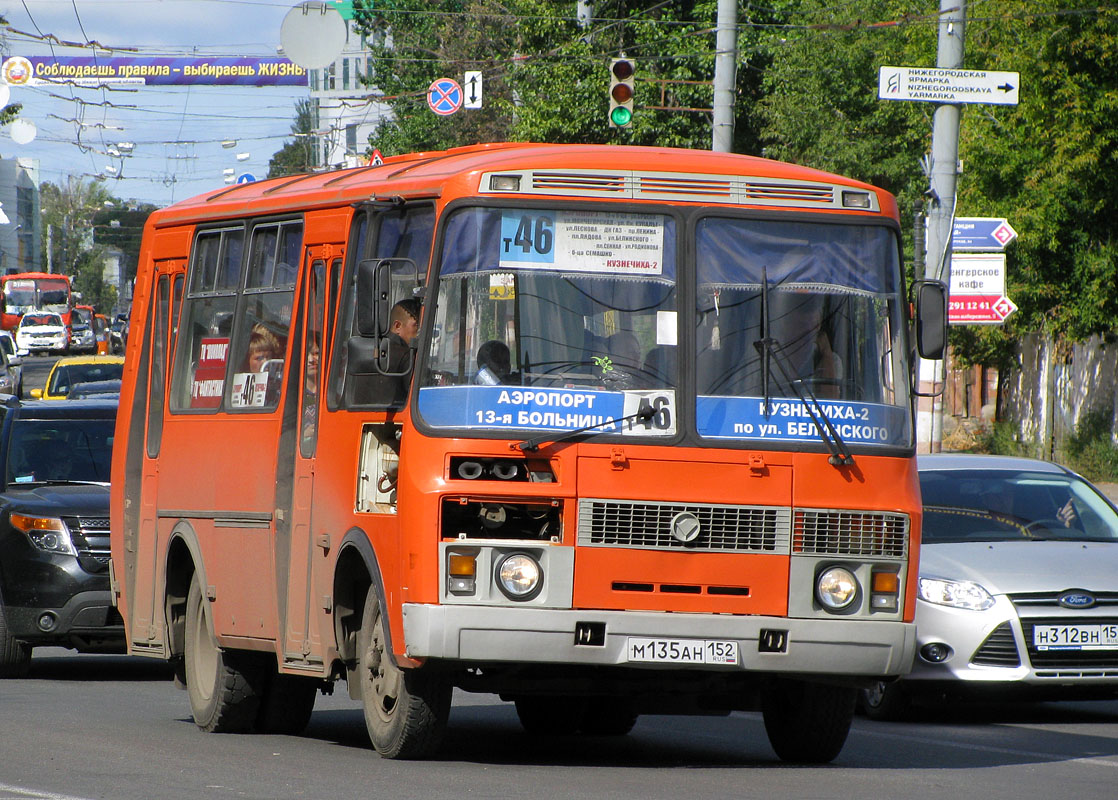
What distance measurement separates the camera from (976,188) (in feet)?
93.5

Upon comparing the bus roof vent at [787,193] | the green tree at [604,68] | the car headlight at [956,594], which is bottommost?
the car headlight at [956,594]

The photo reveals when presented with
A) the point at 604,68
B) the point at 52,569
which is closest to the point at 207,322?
the point at 52,569

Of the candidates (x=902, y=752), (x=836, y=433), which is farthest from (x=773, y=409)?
(x=902, y=752)

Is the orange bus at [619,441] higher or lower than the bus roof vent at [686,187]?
lower

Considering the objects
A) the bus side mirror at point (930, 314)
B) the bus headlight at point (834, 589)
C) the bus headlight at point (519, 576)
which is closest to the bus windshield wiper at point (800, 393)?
the bus headlight at point (834, 589)

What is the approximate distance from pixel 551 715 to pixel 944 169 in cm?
1014

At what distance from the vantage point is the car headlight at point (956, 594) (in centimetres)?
1088

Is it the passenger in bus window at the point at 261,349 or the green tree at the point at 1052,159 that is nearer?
the passenger in bus window at the point at 261,349

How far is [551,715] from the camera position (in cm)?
1066

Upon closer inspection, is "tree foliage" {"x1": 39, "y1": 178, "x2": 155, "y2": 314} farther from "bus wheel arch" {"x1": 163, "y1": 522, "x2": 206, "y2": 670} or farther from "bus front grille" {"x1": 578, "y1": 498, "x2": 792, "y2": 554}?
"bus front grille" {"x1": 578, "y1": 498, "x2": 792, "y2": 554}

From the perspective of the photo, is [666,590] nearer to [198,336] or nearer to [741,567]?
[741,567]

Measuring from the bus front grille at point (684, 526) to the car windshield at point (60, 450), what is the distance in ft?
23.1

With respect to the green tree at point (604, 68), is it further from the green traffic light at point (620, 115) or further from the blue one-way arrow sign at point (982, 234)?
the blue one-way arrow sign at point (982, 234)

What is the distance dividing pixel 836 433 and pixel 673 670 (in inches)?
48.8
